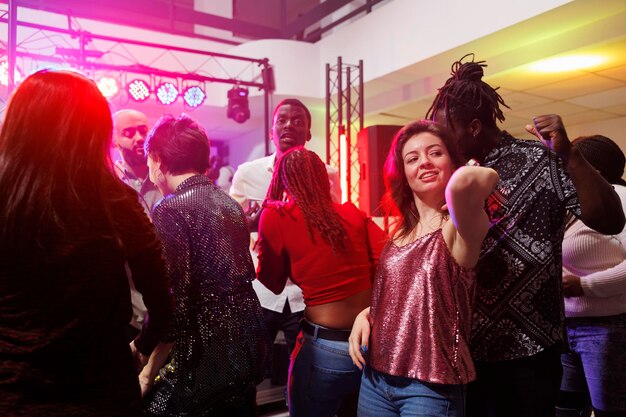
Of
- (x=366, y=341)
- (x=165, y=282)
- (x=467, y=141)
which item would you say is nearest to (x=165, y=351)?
(x=165, y=282)

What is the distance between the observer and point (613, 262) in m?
2.05

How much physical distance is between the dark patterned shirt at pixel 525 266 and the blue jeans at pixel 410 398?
6.3 inches

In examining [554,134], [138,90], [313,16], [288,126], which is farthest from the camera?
[313,16]

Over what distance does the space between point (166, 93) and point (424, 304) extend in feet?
21.5

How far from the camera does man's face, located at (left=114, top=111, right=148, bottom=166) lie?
279 centimetres

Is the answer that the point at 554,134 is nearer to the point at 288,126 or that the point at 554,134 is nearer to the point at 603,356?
the point at 603,356

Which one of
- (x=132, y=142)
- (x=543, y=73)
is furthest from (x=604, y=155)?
(x=543, y=73)

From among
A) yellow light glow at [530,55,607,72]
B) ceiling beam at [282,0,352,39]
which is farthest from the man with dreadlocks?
ceiling beam at [282,0,352,39]

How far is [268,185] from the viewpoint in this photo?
315 cm

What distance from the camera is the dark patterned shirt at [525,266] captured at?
4.68 ft

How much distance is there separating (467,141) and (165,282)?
3.17 ft

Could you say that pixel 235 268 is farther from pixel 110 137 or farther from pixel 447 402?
pixel 447 402

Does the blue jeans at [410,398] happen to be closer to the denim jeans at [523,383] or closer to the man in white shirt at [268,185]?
the denim jeans at [523,383]

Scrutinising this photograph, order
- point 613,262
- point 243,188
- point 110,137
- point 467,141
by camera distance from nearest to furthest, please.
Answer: point 110,137 < point 467,141 < point 613,262 < point 243,188
